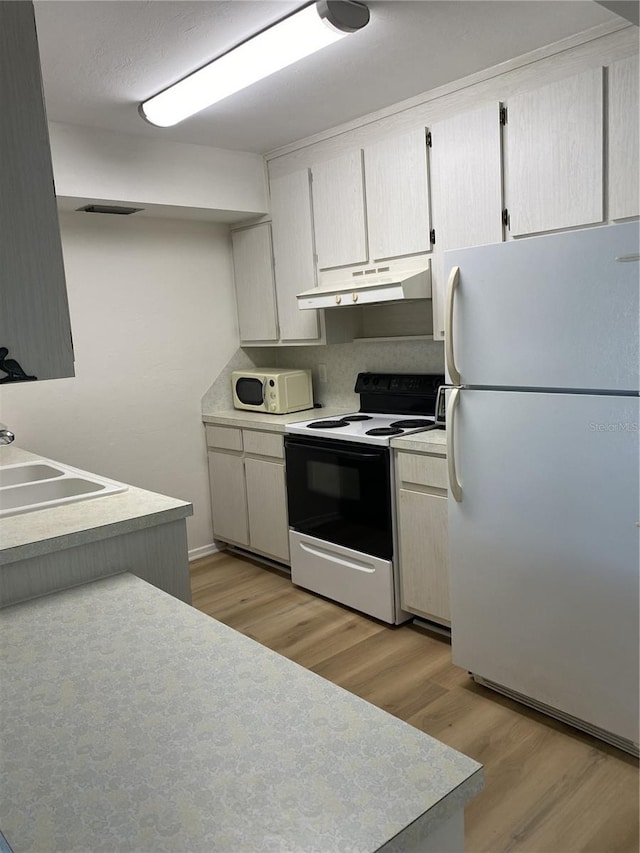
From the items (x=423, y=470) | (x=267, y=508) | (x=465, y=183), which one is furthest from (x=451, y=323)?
(x=267, y=508)

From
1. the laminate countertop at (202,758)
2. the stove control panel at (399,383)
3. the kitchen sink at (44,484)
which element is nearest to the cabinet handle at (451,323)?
the stove control panel at (399,383)

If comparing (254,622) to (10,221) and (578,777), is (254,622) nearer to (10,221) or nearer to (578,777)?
(578,777)

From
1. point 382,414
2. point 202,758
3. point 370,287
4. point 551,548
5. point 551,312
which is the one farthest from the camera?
point 382,414

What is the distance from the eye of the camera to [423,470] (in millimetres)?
2791

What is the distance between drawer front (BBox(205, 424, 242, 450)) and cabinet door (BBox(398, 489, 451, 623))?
1275 millimetres

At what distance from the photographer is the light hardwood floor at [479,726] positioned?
6.02 feet

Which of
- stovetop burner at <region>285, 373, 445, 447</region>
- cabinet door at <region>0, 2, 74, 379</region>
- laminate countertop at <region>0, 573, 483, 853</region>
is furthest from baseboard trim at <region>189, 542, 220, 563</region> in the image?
cabinet door at <region>0, 2, 74, 379</region>

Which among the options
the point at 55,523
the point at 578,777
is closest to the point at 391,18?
the point at 55,523

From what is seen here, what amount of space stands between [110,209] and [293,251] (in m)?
0.98

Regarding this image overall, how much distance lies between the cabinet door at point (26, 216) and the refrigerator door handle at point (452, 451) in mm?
1574

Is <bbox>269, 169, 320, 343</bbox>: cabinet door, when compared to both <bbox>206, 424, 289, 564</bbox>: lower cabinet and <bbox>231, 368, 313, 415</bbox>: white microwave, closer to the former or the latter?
<bbox>231, 368, 313, 415</bbox>: white microwave

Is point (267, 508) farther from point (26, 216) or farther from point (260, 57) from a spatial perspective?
point (26, 216)

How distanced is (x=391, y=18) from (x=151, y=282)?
213cm

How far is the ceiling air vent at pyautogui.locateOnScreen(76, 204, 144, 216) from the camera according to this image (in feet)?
11.0
